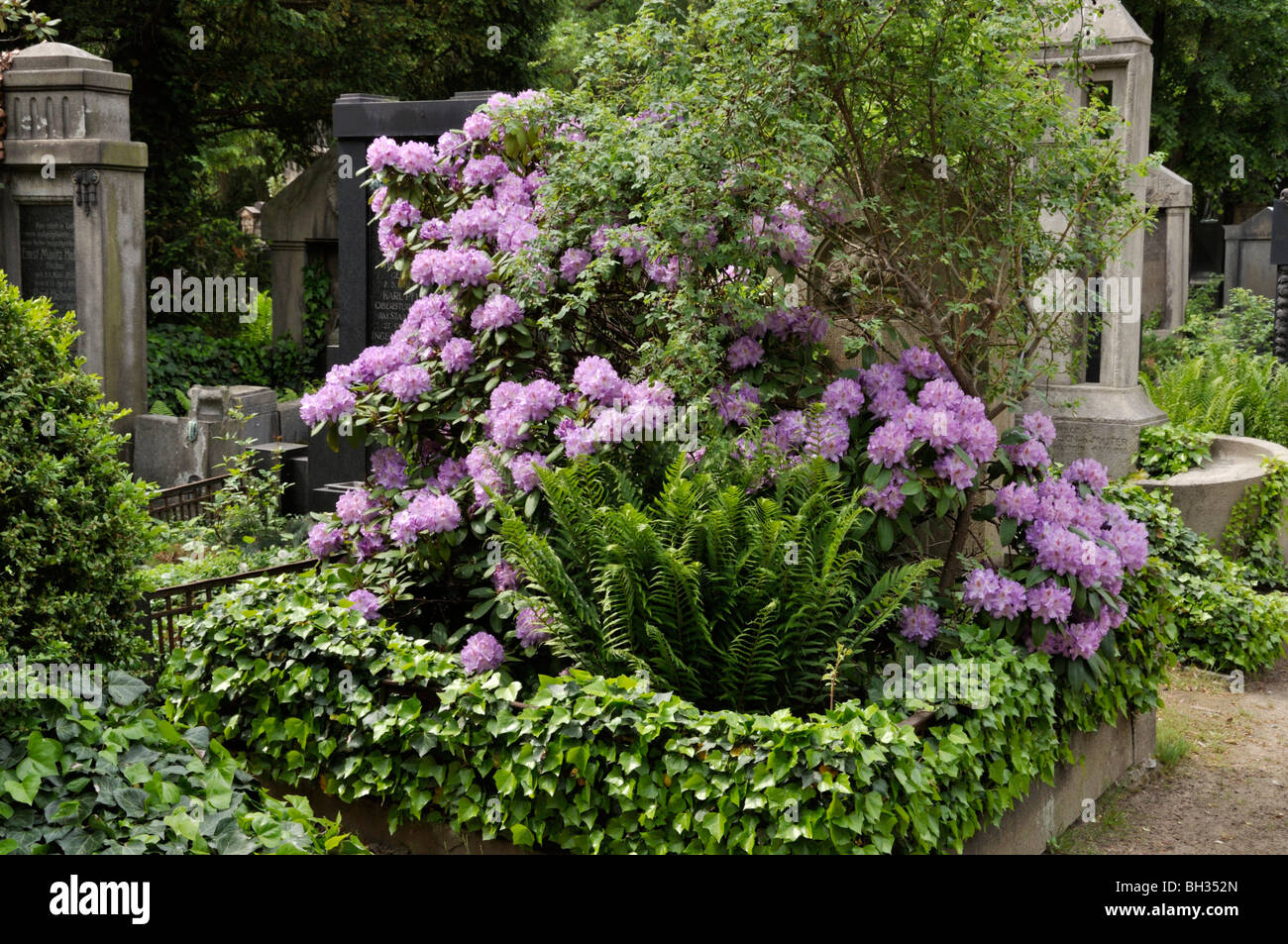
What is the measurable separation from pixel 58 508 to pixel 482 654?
5.19 ft

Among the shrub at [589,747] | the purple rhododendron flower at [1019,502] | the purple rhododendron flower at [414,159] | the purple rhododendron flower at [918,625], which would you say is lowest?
the shrub at [589,747]

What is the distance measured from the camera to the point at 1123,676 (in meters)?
5.48

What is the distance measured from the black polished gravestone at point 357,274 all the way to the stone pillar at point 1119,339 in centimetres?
459

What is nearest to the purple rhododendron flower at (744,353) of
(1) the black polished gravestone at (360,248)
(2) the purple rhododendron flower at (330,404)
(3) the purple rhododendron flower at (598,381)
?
(3) the purple rhododendron flower at (598,381)

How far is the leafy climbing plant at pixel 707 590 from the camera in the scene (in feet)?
14.9

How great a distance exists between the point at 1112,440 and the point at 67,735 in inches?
302

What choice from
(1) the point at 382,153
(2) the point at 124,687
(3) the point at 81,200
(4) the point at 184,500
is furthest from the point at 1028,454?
(3) the point at 81,200

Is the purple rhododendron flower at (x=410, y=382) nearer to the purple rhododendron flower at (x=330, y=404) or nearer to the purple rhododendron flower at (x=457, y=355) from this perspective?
the purple rhododendron flower at (x=457, y=355)

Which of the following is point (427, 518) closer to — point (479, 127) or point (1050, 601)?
point (479, 127)

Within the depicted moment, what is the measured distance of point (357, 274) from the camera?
9148mm

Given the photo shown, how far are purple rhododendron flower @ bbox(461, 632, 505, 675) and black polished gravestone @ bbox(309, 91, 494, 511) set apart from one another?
14.1ft

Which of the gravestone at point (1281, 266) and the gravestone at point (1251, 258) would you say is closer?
the gravestone at point (1281, 266)

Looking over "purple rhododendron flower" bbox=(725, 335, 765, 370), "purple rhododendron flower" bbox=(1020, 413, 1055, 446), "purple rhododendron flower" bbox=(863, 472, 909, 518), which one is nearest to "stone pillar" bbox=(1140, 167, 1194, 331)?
"purple rhododendron flower" bbox=(1020, 413, 1055, 446)
